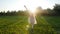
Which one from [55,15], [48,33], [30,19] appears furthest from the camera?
[55,15]

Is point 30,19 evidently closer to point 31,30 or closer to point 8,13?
point 31,30

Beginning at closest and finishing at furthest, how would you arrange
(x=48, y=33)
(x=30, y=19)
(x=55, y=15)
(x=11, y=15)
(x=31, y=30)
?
(x=30, y=19), (x=31, y=30), (x=48, y=33), (x=55, y=15), (x=11, y=15)

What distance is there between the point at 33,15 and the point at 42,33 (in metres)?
4.01

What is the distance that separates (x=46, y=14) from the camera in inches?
1251

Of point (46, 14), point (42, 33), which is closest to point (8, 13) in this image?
point (46, 14)

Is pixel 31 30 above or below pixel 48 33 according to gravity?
above

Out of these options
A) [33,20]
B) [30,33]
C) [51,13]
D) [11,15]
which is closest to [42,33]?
[30,33]

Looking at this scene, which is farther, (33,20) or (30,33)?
(30,33)

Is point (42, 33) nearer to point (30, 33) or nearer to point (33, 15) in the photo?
point (30, 33)

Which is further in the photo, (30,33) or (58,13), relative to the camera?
(58,13)

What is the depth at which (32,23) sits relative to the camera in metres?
4.02

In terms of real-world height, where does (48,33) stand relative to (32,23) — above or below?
below

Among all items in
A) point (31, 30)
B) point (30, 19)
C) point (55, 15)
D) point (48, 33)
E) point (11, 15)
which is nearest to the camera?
point (30, 19)

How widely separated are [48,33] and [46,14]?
2435 centimetres
